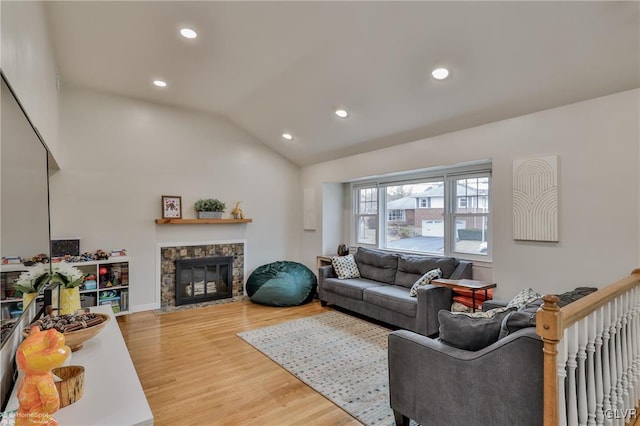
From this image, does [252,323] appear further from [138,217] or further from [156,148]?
[156,148]

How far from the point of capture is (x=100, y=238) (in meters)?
4.82

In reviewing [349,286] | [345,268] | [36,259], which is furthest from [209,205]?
[36,259]

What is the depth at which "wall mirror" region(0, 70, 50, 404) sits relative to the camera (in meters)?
1.27

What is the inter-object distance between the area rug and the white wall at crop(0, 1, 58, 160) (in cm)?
281

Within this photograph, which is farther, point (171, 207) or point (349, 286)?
point (171, 207)

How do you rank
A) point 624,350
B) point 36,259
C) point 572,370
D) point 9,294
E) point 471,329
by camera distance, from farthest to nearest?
point 624,350 < point 471,329 < point 36,259 < point 572,370 < point 9,294

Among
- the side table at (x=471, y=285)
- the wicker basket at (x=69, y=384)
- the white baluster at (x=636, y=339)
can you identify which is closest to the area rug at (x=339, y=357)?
the side table at (x=471, y=285)

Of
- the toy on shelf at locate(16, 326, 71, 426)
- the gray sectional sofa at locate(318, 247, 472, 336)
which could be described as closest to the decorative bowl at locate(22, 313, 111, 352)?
the toy on shelf at locate(16, 326, 71, 426)

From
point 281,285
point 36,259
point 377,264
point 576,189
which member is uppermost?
point 576,189

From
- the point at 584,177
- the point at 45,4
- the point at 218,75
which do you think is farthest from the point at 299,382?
the point at 45,4

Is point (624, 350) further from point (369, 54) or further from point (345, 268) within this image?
point (345, 268)

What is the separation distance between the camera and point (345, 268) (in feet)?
17.5

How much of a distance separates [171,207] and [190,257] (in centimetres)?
86

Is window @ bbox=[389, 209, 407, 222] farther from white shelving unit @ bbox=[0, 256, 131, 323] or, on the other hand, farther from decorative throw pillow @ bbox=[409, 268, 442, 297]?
white shelving unit @ bbox=[0, 256, 131, 323]
